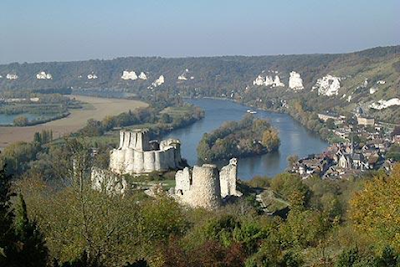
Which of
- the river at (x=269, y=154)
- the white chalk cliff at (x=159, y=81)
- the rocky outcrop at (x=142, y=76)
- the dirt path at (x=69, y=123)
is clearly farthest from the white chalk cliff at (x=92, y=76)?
the river at (x=269, y=154)

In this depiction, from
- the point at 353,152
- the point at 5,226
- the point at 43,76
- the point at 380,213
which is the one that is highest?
the point at 5,226

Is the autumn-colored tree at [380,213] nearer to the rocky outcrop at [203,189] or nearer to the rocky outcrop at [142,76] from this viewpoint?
the rocky outcrop at [203,189]

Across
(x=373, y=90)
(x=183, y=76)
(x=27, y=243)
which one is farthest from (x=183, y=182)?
(x=183, y=76)

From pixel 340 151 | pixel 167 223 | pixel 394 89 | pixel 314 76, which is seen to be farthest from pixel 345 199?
pixel 314 76

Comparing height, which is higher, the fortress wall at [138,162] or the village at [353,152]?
the fortress wall at [138,162]

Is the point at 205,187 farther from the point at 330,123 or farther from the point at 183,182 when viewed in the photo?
the point at 330,123

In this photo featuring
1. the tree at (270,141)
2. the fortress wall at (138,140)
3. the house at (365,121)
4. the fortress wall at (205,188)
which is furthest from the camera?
the house at (365,121)
